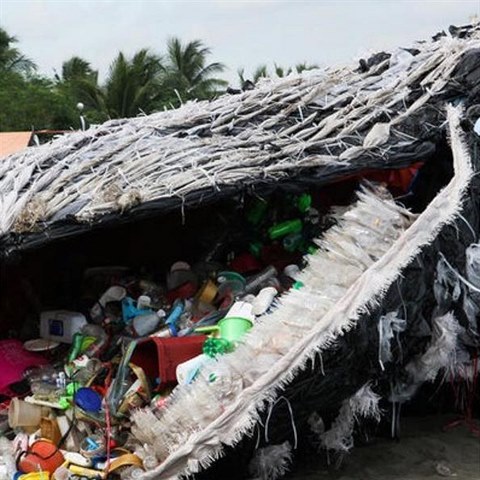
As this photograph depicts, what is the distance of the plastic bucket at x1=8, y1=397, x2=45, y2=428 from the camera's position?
4.05 meters

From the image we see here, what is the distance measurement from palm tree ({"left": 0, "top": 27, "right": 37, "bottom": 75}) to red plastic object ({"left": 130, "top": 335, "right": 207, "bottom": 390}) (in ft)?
82.7

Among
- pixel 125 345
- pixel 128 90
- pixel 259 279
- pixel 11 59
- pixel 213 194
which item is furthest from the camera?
pixel 11 59

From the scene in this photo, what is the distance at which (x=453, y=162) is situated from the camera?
4.26 meters

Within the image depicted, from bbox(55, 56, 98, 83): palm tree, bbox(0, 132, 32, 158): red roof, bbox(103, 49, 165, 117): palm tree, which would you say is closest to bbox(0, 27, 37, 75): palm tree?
bbox(55, 56, 98, 83): palm tree

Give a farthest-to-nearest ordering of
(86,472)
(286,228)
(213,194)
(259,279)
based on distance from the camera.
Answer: (286,228)
(259,279)
(213,194)
(86,472)

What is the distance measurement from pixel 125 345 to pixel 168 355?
446 millimetres

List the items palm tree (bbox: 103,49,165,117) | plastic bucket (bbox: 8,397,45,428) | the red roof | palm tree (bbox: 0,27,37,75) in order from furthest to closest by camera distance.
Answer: palm tree (bbox: 0,27,37,75) → palm tree (bbox: 103,49,165,117) → the red roof → plastic bucket (bbox: 8,397,45,428)

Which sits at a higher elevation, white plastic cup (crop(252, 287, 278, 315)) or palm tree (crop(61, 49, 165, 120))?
palm tree (crop(61, 49, 165, 120))

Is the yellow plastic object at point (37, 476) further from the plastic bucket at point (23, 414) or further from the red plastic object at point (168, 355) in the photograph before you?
the red plastic object at point (168, 355)

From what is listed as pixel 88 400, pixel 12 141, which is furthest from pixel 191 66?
pixel 88 400

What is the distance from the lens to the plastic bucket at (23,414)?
4.05m

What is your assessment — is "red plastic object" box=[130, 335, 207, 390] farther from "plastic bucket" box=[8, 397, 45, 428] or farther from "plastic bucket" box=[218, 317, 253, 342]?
"plastic bucket" box=[8, 397, 45, 428]

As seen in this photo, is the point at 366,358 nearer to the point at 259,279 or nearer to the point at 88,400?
the point at 259,279

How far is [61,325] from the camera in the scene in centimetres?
464
